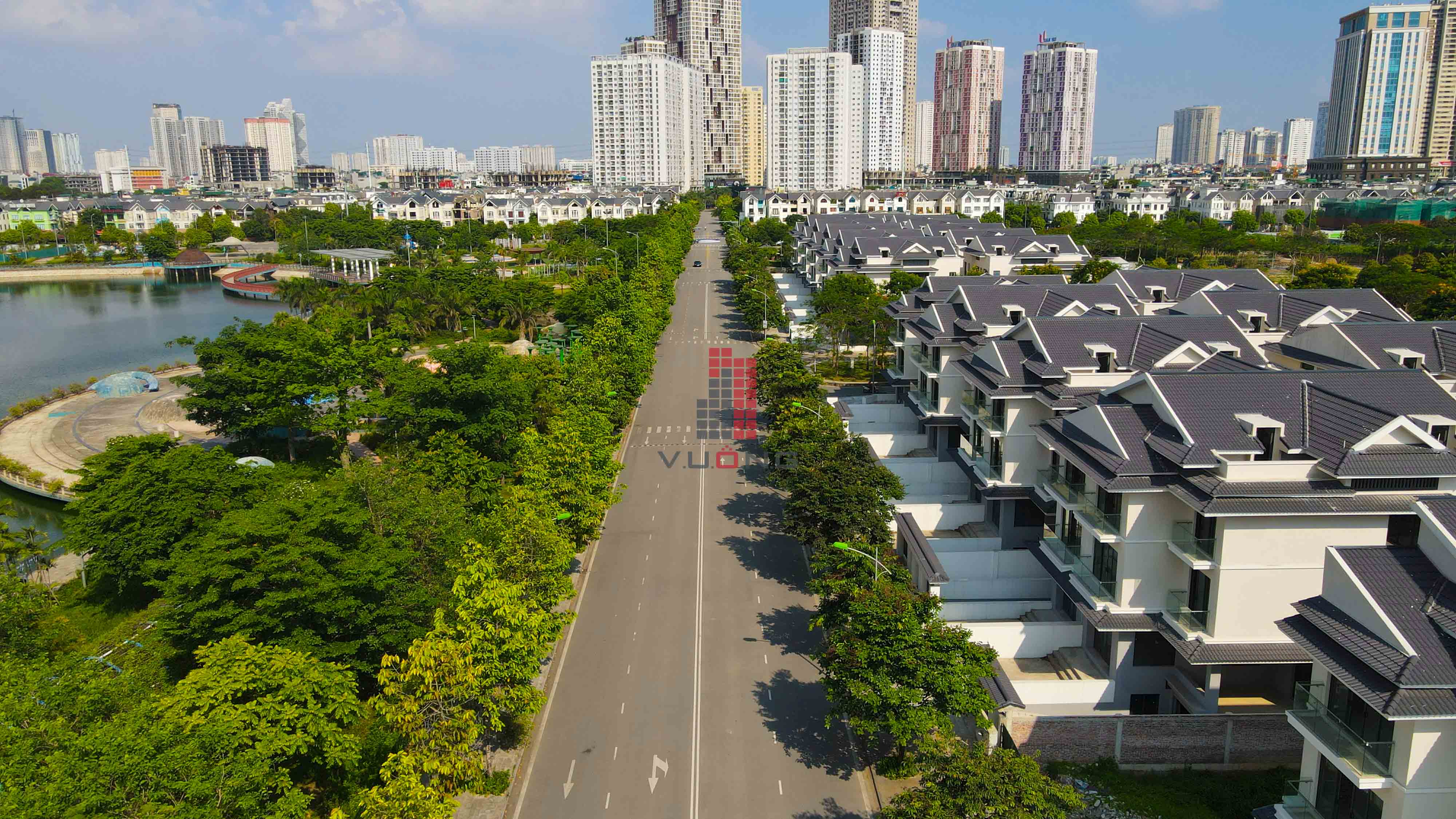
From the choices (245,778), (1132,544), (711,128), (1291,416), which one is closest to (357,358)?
(245,778)

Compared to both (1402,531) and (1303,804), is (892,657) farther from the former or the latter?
(1402,531)

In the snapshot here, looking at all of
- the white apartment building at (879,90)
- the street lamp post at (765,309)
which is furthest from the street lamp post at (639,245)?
the white apartment building at (879,90)

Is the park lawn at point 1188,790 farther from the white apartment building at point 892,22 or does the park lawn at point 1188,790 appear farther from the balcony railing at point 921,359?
the white apartment building at point 892,22

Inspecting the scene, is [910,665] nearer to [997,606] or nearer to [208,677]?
[997,606]

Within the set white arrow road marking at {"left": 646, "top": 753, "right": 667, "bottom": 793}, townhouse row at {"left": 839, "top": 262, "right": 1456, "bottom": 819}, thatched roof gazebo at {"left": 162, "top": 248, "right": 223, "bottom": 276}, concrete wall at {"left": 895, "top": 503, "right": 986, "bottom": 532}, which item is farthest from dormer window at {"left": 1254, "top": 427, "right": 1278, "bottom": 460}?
thatched roof gazebo at {"left": 162, "top": 248, "right": 223, "bottom": 276}

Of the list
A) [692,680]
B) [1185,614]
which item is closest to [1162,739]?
[1185,614]
